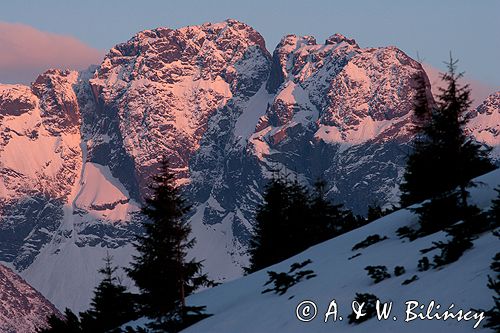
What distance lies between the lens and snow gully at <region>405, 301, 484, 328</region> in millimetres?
22297

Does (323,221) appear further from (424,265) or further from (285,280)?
(424,265)

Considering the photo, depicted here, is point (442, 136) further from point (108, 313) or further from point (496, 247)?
point (108, 313)

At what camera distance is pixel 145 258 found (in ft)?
141

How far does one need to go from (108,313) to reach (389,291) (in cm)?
2831

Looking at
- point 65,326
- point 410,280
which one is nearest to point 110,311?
point 65,326

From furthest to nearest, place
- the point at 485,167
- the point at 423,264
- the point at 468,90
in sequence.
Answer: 1. the point at 485,167
2. the point at 468,90
3. the point at 423,264

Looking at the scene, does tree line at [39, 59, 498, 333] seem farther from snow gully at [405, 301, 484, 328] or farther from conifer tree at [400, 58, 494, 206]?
snow gully at [405, 301, 484, 328]

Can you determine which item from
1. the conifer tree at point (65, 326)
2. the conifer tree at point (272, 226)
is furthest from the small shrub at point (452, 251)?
the conifer tree at point (272, 226)

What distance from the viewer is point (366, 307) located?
26500mm

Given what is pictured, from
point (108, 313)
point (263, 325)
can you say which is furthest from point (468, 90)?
point (108, 313)

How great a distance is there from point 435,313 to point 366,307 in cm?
308

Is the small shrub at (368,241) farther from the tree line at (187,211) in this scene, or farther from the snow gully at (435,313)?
the snow gully at (435,313)

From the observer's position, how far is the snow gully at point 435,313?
73.2 feet

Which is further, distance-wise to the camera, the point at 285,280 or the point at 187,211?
the point at 187,211
